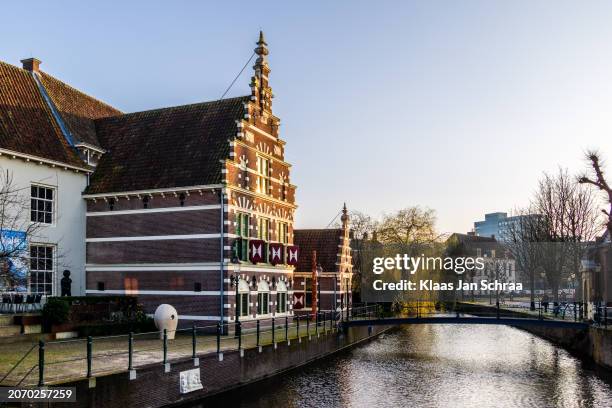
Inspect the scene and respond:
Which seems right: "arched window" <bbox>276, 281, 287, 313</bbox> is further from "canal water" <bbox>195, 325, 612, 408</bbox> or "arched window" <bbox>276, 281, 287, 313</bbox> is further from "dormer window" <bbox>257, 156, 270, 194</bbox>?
"dormer window" <bbox>257, 156, 270, 194</bbox>

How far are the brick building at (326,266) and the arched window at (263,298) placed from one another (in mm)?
10507

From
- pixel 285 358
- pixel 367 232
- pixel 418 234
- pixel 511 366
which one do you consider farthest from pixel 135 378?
pixel 367 232

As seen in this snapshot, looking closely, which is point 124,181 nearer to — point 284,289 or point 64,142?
point 64,142

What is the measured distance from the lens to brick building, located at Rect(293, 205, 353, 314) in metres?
43.6

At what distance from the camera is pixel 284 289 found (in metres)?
34.6

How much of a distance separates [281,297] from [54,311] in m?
13.5

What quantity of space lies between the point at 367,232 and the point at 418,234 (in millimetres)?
10394

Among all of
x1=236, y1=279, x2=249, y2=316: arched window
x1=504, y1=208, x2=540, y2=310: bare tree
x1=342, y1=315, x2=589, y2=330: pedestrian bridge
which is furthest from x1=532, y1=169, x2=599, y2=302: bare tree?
x1=236, y1=279, x2=249, y2=316: arched window

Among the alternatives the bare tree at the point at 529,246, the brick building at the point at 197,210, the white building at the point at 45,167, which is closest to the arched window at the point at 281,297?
the brick building at the point at 197,210

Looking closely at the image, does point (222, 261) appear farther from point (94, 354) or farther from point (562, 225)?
point (562, 225)

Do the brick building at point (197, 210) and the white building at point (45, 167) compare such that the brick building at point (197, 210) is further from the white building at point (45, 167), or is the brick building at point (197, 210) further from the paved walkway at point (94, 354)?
the paved walkway at point (94, 354)

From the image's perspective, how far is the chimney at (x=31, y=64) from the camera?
33.7 m

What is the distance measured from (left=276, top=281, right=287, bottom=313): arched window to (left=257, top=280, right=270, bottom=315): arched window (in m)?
1.33

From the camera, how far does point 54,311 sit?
24.0 meters
